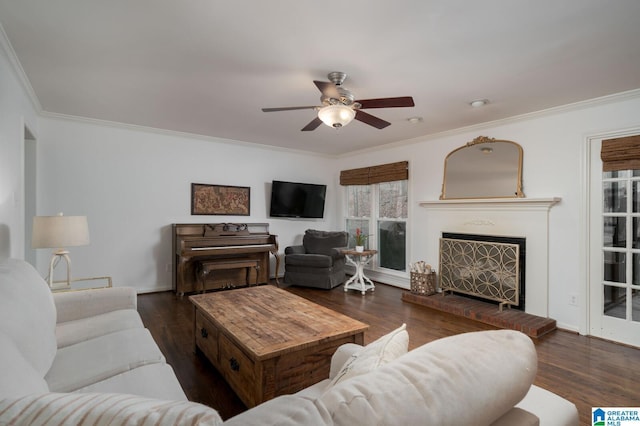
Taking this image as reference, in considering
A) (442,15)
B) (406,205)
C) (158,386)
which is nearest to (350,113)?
(442,15)

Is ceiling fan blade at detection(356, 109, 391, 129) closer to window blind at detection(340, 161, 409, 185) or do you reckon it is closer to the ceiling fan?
the ceiling fan

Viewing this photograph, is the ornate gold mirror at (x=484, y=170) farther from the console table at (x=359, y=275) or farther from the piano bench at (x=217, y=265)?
the piano bench at (x=217, y=265)

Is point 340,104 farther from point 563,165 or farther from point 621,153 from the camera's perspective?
point 621,153

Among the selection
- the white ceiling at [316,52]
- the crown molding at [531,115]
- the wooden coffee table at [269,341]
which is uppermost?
the white ceiling at [316,52]

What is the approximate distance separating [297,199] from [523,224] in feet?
11.5

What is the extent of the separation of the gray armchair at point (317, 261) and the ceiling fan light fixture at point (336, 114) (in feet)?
9.08

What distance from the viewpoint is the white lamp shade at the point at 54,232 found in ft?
8.50

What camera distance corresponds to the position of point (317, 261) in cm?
500

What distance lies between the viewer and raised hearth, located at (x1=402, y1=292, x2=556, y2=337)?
329 cm

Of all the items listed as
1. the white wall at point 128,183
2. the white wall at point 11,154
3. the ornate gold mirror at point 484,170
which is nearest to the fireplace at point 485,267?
the ornate gold mirror at point 484,170

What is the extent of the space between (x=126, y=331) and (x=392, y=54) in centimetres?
257

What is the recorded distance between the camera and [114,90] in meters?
3.10

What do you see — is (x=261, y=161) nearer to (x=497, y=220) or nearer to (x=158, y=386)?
(x=497, y=220)

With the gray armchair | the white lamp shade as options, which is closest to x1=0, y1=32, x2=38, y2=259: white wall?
the white lamp shade
